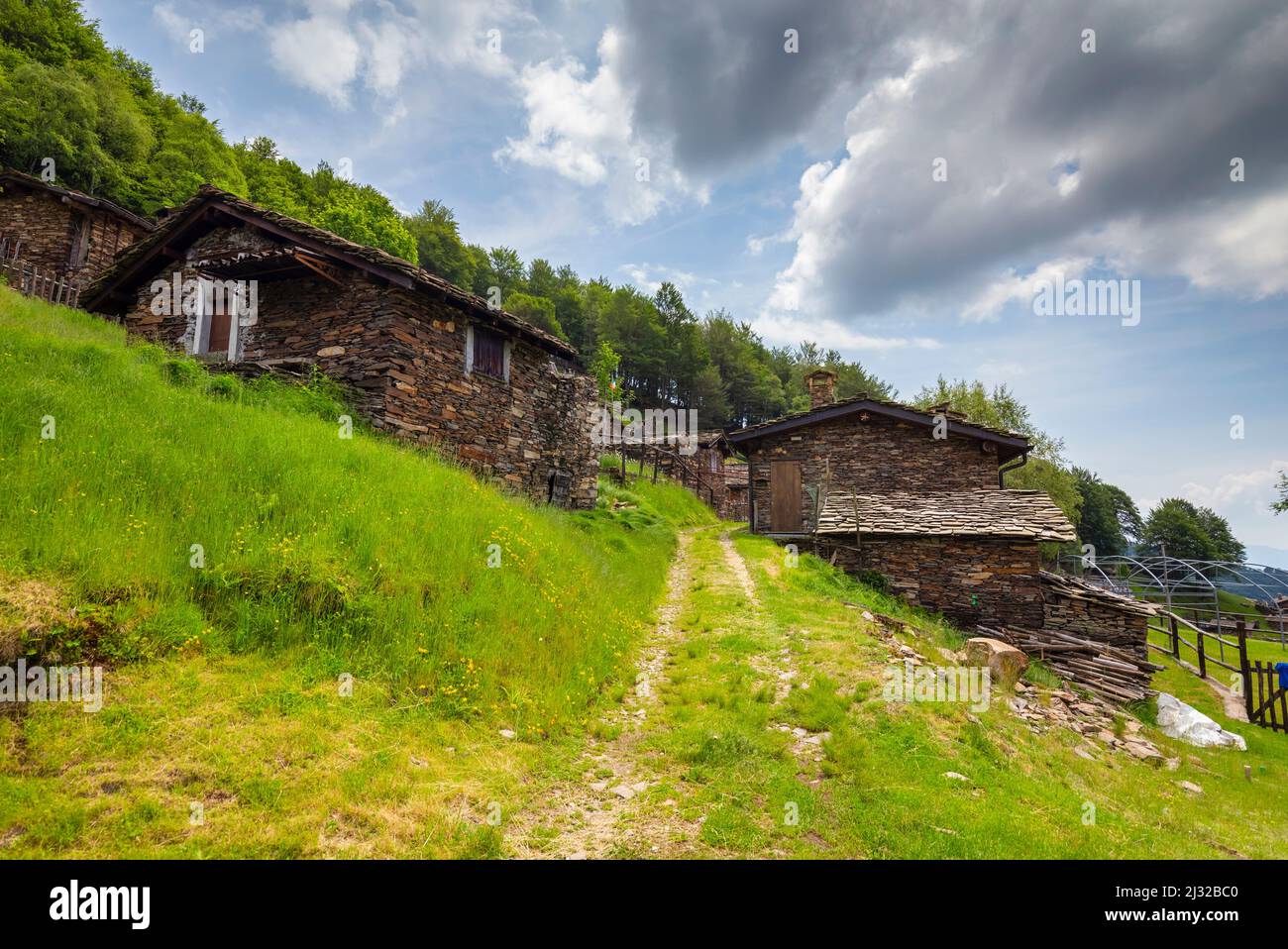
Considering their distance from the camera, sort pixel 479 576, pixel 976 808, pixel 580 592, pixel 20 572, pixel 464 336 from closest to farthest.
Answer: pixel 20 572 → pixel 976 808 → pixel 479 576 → pixel 580 592 → pixel 464 336

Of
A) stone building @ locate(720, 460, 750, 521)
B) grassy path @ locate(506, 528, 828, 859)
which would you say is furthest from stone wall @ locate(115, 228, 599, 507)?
stone building @ locate(720, 460, 750, 521)

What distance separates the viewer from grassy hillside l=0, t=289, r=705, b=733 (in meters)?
4.50

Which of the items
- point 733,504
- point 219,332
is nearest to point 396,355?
point 219,332

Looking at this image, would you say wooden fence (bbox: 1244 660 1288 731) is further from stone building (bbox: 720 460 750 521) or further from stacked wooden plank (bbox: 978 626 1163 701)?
stone building (bbox: 720 460 750 521)

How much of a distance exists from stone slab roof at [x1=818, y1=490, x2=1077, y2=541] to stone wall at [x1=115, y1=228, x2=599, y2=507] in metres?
9.84

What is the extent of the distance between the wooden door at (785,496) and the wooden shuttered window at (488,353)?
12.8 metres

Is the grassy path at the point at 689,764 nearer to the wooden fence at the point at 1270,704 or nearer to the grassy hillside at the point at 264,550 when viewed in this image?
the grassy hillside at the point at 264,550

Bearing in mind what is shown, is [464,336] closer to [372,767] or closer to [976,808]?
[372,767]

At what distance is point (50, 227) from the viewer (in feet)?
64.7

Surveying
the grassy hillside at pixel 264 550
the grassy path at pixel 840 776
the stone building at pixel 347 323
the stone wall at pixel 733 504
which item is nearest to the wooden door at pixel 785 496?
the stone building at pixel 347 323

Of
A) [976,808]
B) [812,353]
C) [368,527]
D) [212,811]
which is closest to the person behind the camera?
[212,811]

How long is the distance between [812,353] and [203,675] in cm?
8523
